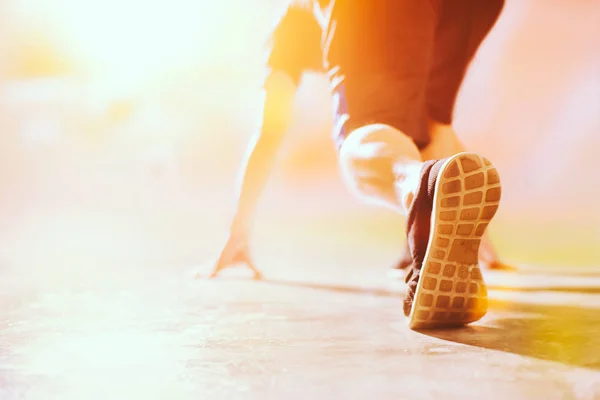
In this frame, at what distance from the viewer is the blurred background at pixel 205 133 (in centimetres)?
228

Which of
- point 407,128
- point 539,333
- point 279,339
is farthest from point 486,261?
point 279,339

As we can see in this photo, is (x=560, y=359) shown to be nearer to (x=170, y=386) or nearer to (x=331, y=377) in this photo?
(x=331, y=377)

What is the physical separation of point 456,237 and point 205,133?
5.88 feet

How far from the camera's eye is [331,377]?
66 cm

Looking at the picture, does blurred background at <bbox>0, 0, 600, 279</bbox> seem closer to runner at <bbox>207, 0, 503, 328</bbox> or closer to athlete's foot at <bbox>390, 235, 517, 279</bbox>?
athlete's foot at <bbox>390, 235, 517, 279</bbox>

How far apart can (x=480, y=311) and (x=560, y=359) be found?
Answer: 191 millimetres

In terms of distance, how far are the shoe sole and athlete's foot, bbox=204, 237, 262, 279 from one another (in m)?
A: 0.91

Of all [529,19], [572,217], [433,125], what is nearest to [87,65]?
[433,125]

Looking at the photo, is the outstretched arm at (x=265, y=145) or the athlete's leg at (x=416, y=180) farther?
the outstretched arm at (x=265, y=145)

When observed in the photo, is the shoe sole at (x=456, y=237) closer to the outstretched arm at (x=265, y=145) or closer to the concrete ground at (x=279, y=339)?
the concrete ground at (x=279, y=339)

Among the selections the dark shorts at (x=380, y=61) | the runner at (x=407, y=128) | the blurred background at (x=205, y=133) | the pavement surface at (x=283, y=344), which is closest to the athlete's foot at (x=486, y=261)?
the runner at (x=407, y=128)

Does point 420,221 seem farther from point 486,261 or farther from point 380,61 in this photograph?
point 486,261

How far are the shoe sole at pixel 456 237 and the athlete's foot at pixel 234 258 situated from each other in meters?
0.91

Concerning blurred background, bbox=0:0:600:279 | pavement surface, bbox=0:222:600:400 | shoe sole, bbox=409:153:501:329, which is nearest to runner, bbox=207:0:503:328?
shoe sole, bbox=409:153:501:329
